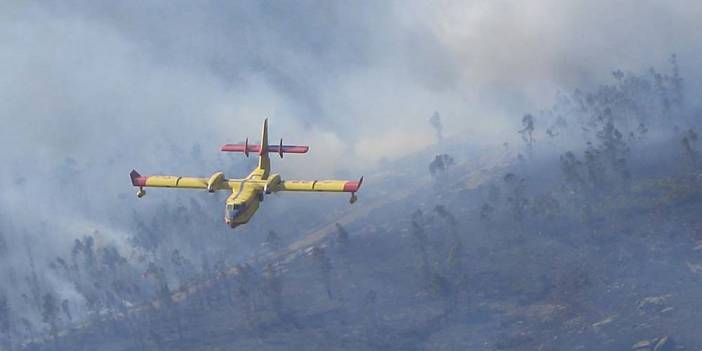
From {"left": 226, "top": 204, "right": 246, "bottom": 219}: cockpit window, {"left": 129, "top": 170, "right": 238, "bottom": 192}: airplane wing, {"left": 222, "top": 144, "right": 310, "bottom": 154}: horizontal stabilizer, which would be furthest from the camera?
{"left": 222, "top": 144, "right": 310, "bottom": 154}: horizontal stabilizer

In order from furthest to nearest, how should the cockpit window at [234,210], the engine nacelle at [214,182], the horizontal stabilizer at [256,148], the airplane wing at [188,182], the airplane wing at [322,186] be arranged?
the horizontal stabilizer at [256,148], the airplane wing at [188,182], the engine nacelle at [214,182], the airplane wing at [322,186], the cockpit window at [234,210]

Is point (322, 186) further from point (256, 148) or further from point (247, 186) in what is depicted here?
point (256, 148)

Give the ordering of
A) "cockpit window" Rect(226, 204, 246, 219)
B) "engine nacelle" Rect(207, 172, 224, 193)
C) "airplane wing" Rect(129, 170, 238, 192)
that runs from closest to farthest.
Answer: "cockpit window" Rect(226, 204, 246, 219), "engine nacelle" Rect(207, 172, 224, 193), "airplane wing" Rect(129, 170, 238, 192)

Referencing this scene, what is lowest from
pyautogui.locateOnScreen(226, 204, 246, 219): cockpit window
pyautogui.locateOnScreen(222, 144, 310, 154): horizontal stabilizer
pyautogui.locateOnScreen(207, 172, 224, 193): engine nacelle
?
pyautogui.locateOnScreen(226, 204, 246, 219): cockpit window

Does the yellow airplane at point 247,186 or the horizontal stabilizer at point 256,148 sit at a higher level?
the horizontal stabilizer at point 256,148

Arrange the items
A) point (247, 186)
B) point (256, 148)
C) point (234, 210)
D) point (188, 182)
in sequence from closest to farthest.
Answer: point (234, 210), point (247, 186), point (188, 182), point (256, 148)

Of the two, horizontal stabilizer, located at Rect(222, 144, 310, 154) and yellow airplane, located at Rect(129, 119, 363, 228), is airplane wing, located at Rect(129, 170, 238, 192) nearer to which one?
yellow airplane, located at Rect(129, 119, 363, 228)

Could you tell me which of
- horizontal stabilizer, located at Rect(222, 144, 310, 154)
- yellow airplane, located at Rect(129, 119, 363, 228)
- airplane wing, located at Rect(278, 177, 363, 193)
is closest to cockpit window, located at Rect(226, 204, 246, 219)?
yellow airplane, located at Rect(129, 119, 363, 228)

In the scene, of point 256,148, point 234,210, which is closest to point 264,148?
point 256,148

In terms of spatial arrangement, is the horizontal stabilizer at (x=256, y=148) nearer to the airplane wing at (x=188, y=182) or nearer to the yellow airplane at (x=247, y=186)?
the yellow airplane at (x=247, y=186)

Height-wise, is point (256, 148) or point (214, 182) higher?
point (256, 148)

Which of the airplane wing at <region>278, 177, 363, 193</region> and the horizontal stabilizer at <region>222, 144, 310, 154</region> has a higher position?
the horizontal stabilizer at <region>222, 144, 310, 154</region>

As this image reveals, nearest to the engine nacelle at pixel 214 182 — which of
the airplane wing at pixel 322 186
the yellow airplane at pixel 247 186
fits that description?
the yellow airplane at pixel 247 186

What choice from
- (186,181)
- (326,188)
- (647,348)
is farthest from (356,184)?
(647,348)
